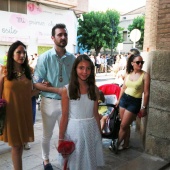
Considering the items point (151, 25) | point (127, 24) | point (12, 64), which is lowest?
point (12, 64)

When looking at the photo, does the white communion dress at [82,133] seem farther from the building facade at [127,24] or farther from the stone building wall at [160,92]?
the building facade at [127,24]

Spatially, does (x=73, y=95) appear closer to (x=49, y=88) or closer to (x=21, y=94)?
(x=49, y=88)

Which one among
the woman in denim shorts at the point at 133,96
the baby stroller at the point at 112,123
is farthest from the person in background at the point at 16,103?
the woman in denim shorts at the point at 133,96

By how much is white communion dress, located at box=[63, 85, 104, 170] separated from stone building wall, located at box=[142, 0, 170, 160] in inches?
63.8

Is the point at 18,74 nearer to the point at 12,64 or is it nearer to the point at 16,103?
the point at 12,64

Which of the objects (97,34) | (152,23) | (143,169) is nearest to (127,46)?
(97,34)

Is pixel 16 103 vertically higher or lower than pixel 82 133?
higher

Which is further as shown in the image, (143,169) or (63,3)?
(63,3)

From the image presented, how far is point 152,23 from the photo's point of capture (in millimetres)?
6215

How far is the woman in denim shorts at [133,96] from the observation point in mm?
3910

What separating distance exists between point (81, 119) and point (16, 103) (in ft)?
2.96

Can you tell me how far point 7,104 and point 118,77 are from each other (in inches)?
150

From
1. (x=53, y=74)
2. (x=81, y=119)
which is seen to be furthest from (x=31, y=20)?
(x=81, y=119)

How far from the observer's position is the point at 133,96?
394 cm
